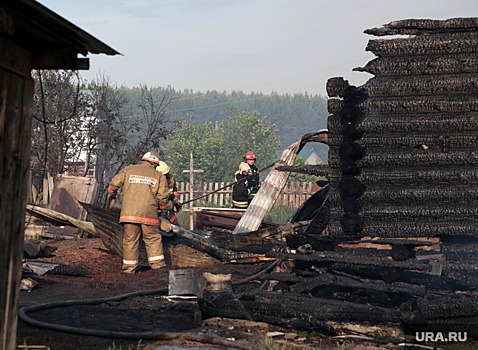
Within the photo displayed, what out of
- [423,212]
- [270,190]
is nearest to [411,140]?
[423,212]

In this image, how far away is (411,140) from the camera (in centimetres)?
611

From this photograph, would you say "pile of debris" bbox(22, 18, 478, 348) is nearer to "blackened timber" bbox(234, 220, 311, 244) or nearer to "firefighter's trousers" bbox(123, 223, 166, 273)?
"blackened timber" bbox(234, 220, 311, 244)

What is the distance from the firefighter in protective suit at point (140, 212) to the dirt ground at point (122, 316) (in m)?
0.32

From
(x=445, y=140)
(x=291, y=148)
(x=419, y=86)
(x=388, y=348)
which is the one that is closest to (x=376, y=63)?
(x=419, y=86)

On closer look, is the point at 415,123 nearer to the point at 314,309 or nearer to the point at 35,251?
the point at 314,309

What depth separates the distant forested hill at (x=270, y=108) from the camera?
16088 centimetres

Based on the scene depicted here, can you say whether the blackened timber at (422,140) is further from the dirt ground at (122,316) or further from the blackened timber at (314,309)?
the dirt ground at (122,316)

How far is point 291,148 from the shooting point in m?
8.83

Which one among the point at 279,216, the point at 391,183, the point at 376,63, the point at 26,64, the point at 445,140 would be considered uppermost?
the point at 376,63

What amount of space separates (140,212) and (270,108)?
161382mm

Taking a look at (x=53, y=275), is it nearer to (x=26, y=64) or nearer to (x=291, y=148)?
(x=291, y=148)

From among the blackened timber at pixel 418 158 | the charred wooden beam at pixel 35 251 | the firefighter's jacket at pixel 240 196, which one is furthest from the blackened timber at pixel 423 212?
the firefighter's jacket at pixel 240 196

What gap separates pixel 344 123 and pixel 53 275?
5.39 m

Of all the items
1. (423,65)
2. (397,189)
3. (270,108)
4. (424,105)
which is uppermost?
(270,108)
